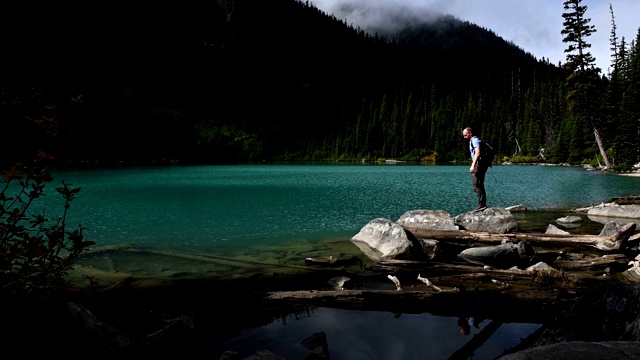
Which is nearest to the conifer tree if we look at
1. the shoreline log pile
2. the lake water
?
the lake water

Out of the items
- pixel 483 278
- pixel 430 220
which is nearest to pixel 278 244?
pixel 430 220

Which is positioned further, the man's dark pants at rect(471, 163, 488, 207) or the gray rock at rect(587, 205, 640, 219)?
the gray rock at rect(587, 205, 640, 219)

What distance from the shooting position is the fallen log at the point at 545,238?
35.4 feet

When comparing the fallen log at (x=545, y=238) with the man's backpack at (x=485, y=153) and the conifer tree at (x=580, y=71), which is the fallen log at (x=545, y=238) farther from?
the conifer tree at (x=580, y=71)

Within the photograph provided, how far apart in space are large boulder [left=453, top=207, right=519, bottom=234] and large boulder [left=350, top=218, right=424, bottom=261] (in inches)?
154

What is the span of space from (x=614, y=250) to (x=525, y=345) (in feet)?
25.1

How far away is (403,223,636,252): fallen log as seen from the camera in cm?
1080

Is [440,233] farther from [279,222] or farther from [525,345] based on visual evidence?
[279,222]

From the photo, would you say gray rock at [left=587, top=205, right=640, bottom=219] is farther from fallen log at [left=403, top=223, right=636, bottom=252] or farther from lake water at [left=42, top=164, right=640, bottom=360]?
fallen log at [left=403, top=223, right=636, bottom=252]

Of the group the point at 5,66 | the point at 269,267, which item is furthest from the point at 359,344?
the point at 5,66

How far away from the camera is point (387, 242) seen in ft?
40.4

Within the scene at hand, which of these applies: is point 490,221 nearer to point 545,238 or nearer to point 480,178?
point 480,178

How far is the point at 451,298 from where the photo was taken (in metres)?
7.22

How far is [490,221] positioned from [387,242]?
5.16 metres
